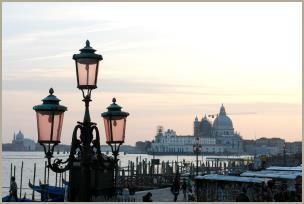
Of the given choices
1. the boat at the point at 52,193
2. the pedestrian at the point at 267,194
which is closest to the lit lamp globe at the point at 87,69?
the pedestrian at the point at 267,194

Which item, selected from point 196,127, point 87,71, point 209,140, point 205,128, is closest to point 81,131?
point 87,71

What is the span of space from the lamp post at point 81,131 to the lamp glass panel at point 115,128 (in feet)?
1.79

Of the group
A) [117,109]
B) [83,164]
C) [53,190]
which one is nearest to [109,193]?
[117,109]

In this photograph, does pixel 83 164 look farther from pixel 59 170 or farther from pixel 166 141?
pixel 166 141

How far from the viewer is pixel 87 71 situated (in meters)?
5.68

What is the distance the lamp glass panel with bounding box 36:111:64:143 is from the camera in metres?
5.46

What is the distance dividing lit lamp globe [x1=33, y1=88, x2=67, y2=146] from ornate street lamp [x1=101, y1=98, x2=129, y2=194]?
0.92 metres

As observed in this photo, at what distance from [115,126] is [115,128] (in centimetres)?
3

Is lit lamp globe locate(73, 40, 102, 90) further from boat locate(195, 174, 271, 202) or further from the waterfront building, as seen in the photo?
the waterfront building

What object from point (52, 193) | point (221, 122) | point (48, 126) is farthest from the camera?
point (221, 122)

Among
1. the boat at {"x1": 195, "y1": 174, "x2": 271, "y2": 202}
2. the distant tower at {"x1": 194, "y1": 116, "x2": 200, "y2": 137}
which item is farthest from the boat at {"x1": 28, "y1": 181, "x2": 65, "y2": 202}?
the distant tower at {"x1": 194, "y1": 116, "x2": 200, "y2": 137}

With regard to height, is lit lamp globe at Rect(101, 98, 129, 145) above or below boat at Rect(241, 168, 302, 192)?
above

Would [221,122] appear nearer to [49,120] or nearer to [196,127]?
[196,127]

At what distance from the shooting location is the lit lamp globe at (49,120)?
5462mm
